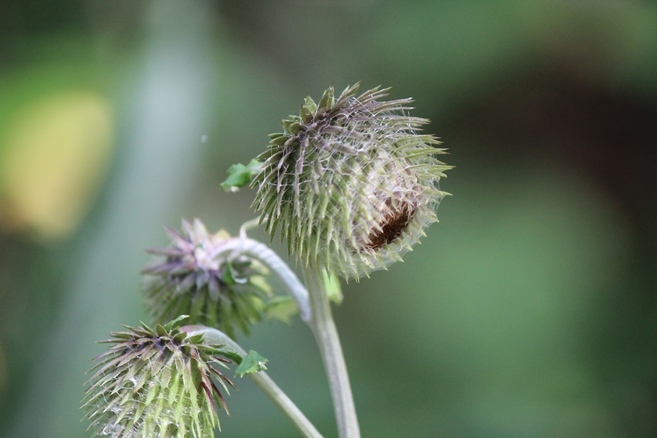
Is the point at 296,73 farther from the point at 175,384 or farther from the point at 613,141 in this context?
the point at 175,384

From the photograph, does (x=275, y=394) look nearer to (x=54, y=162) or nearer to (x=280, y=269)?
(x=280, y=269)

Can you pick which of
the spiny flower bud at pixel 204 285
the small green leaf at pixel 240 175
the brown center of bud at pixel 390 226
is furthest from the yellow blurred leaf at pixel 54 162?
the brown center of bud at pixel 390 226

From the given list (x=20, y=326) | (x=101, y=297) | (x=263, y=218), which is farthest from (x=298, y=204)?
(x=20, y=326)

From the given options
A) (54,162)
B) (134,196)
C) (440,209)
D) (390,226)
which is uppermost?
(54,162)

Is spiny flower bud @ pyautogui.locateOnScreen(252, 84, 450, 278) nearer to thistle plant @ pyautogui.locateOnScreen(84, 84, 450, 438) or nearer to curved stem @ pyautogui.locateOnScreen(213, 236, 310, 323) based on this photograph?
thistle plant @ pyautogui.locateOnScreen(84, 84, 450, 438)

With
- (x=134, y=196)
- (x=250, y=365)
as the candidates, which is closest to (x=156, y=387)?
(x=250, y=365)

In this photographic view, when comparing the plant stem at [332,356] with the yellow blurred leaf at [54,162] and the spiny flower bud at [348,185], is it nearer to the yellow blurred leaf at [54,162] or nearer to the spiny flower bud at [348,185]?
the spiny flower bud at [348,185]

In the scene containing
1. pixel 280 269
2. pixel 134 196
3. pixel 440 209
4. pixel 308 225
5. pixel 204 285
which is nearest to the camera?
pixel 308 225
